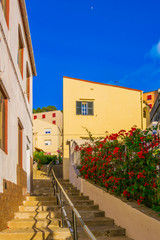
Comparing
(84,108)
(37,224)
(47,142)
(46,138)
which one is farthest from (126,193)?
(46,138)

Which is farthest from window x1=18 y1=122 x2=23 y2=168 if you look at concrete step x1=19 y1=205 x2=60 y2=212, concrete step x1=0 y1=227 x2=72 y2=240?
concrete step x1=0 y1=227 x2=72 y2=240

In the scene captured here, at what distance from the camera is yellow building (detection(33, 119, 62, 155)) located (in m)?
42.5

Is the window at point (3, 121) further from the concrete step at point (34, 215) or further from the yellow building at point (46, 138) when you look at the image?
the yellow building at point (46, 138)

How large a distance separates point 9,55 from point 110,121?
15113 mm

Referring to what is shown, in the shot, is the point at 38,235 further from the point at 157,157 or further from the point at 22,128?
the point at 22,128

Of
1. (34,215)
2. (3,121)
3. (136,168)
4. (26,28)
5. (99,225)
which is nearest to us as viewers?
(136,168)

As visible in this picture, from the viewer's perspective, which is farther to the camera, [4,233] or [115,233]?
[115,233]

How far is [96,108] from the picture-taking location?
2077 centimetres

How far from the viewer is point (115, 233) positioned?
219 inches

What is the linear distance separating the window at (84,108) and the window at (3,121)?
14.3 meters

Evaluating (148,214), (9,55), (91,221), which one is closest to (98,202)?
(91,221)

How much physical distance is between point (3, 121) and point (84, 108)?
14.7 m

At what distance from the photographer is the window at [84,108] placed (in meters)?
20.5

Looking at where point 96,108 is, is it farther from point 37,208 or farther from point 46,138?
point 46,138
